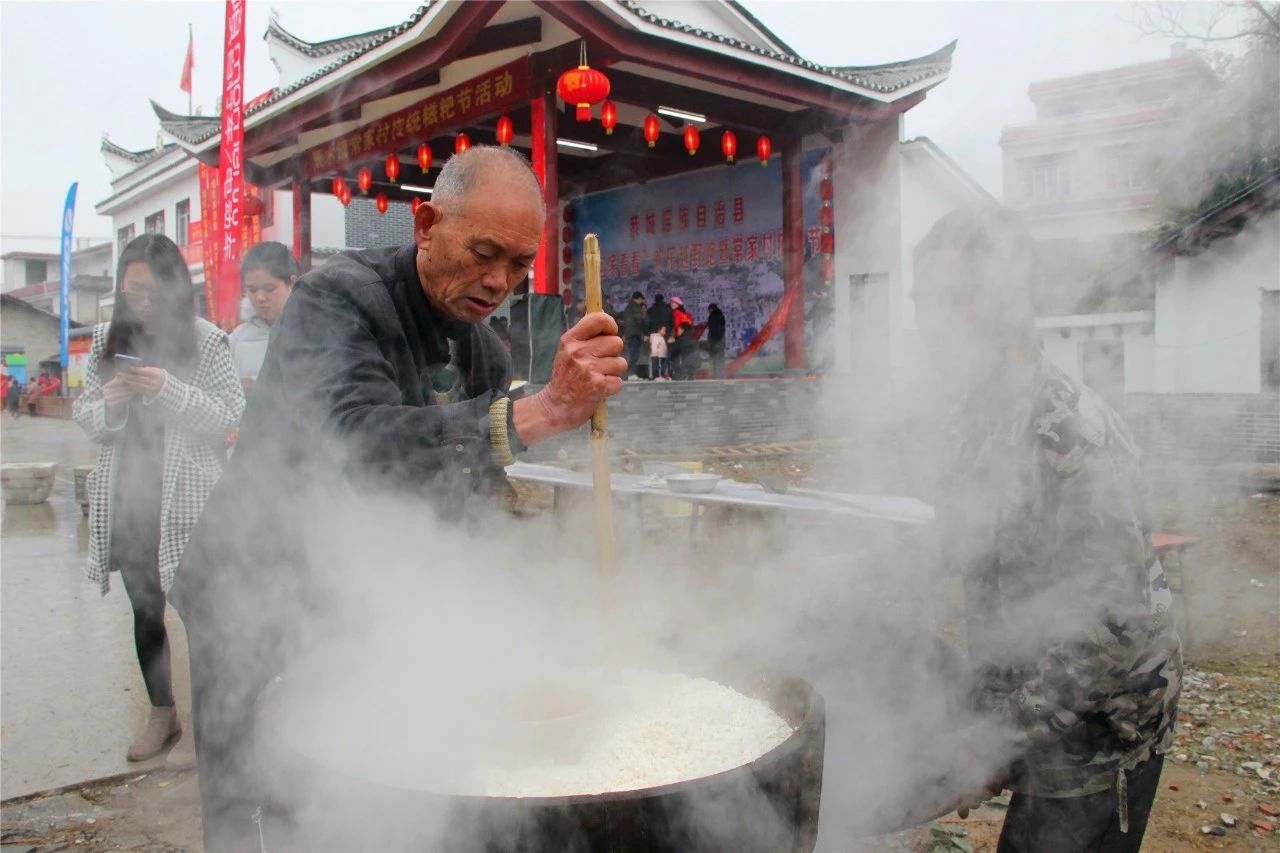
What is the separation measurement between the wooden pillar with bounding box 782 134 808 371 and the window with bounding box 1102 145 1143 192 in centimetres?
878

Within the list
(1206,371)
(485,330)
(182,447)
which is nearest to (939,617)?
(1206,371)

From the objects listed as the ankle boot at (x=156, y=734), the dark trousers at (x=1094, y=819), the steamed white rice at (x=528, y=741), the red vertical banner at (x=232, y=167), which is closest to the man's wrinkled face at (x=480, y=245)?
the steamed white rice at (x=528, y=741)

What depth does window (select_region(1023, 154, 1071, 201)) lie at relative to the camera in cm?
176

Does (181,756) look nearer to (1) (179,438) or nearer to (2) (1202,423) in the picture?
(1) (179,438)

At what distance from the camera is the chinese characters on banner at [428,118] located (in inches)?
375

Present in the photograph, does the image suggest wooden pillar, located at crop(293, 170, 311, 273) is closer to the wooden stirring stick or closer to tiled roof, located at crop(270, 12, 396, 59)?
tiled roof, located at crop(270, 12, 396, 59)

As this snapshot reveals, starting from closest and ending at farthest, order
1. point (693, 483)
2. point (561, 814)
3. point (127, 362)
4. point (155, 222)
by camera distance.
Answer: point (561, 814) < point (127, 362) < point (693, 483) < point (155, 222)

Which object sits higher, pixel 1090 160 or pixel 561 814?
pixel 1090 160

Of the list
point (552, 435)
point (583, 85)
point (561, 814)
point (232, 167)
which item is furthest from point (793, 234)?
point (561, 814)

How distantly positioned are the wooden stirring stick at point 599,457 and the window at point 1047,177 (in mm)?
981

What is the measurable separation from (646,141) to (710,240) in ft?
6.61

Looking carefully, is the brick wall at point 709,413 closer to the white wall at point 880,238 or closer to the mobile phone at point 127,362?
the white wall at point 880,238

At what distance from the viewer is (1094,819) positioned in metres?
1.66

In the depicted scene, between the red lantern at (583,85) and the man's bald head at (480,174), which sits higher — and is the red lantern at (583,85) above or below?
above
